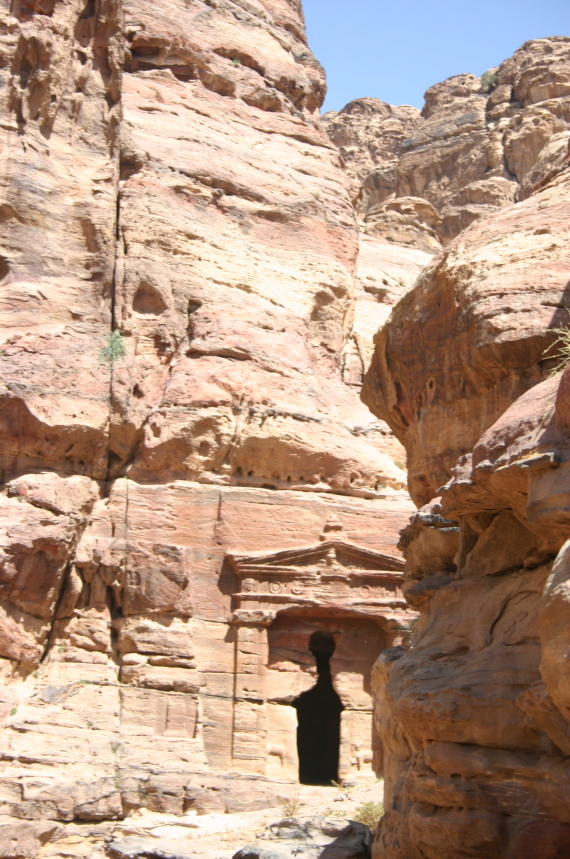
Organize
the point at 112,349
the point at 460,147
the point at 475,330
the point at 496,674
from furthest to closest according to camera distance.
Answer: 1. the point at 460,147
2. the point at 112,349
3. the point at 475,330
4. the point at 496,674

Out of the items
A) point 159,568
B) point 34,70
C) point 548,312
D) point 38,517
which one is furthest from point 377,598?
point 34,70

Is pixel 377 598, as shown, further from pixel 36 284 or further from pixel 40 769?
pixel 36 284

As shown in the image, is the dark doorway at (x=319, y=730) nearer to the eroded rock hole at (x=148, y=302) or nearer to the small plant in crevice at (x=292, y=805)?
the small plant in crevice at (x=292, y=805)

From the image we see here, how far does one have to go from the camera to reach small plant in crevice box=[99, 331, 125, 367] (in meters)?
20.4

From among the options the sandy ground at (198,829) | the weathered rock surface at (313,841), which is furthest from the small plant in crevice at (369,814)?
the weathered rock surface at (313,841)

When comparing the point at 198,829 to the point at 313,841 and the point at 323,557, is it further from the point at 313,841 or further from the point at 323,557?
the point at 323,557

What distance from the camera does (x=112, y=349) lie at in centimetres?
2056

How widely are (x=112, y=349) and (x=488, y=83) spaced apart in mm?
30881

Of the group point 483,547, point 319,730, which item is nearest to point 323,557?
point 319,730

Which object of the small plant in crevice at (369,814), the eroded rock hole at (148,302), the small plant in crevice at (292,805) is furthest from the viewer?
the eroded rock hole at (148,302)

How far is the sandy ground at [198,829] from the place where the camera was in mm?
15117

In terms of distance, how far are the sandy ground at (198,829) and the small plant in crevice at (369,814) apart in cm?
54

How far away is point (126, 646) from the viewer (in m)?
18.5

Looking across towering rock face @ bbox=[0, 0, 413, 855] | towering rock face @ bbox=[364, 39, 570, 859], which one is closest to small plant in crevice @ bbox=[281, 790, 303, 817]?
towering rock face @ bbox=[0, 0, 413, 855]
